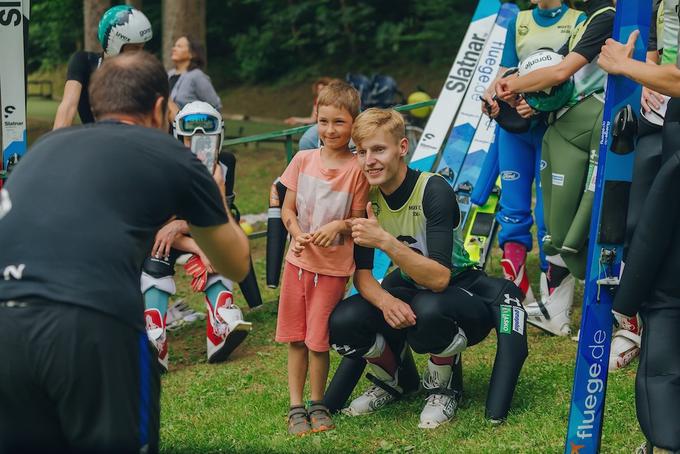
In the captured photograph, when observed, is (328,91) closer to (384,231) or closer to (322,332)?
(384,231)

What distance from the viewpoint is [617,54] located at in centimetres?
421

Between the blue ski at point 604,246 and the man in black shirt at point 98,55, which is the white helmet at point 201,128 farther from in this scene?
the blue ski at point 604,246

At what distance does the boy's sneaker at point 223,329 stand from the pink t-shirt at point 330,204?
1.50 m

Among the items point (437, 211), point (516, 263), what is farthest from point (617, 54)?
point (516, 263)

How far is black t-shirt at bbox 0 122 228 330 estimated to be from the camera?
2.95 m

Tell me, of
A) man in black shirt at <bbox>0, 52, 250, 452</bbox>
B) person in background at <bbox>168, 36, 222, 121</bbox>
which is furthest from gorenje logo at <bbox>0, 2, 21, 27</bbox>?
man in black shirt at <bbox>0, 52, 250, 452</bbox>

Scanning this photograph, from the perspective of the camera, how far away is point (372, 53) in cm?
2333

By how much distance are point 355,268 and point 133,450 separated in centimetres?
218

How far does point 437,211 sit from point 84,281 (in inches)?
88.2

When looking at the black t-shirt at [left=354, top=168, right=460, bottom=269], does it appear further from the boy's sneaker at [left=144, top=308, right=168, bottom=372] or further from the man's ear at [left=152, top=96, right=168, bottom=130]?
the boy's sneaker at [left=144, top=308, right=168, bottom=372]

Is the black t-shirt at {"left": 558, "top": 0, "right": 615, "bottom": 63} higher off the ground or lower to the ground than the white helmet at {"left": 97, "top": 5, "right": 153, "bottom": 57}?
higher

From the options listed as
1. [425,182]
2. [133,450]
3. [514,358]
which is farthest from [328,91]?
[133,450]

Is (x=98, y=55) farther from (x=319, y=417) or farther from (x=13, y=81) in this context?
(x=319, y=417)

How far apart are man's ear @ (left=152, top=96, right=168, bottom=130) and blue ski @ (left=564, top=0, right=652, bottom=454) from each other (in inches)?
75.3
